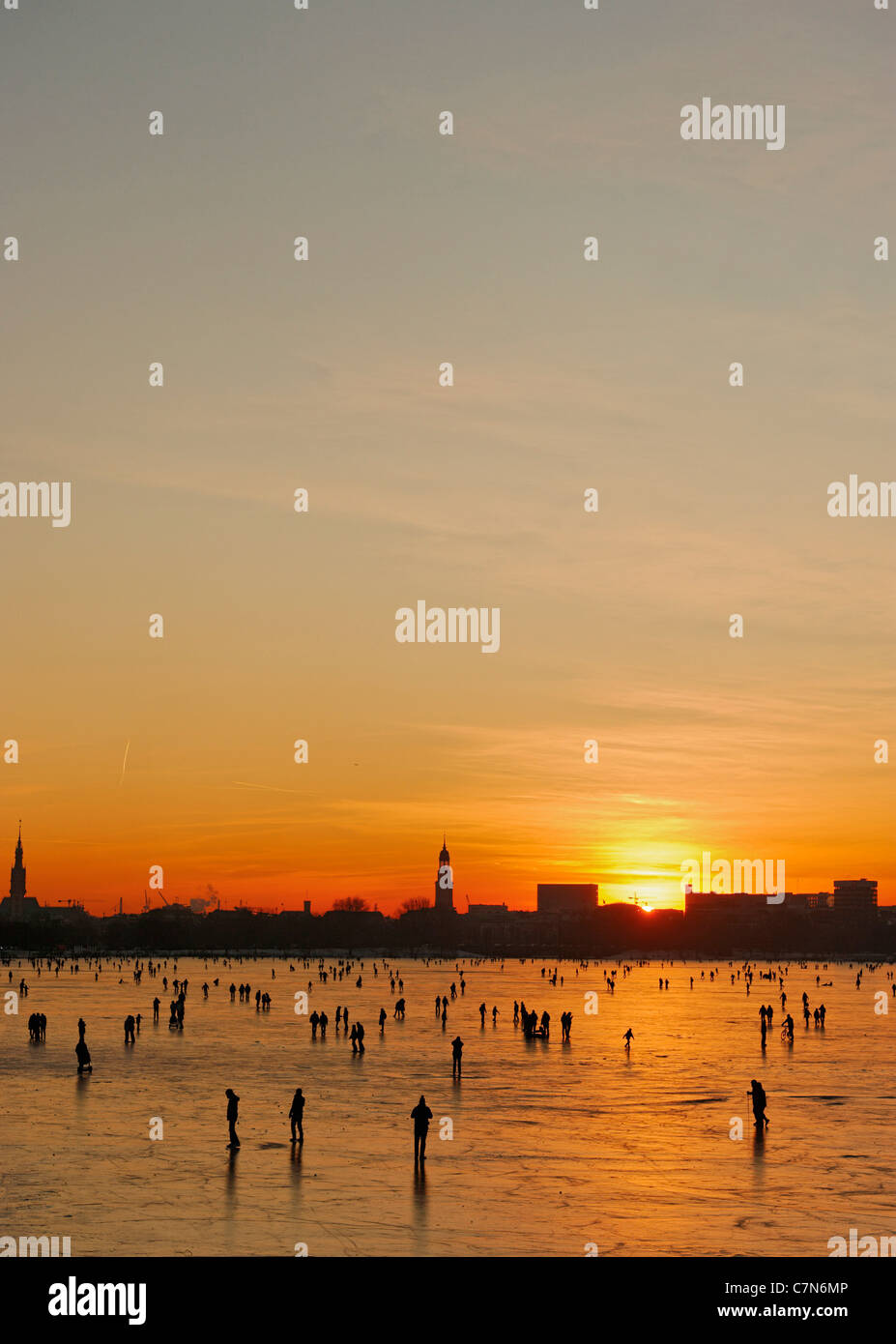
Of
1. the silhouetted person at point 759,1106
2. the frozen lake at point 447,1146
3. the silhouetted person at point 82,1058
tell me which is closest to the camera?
the frozen lake at point 447,1146

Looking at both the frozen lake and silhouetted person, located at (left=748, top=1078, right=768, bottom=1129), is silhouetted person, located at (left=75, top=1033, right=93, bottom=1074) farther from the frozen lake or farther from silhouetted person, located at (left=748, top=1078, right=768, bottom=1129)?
silhouetted person, located at (left=748, top=1078, right=768, bottom=1129)

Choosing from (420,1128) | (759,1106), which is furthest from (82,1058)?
(759,1106)

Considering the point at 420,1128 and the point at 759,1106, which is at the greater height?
the point at 420,1128

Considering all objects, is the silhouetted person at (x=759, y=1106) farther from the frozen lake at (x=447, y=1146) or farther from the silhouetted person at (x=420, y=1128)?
the silhouetted person at (x=420, y=1128)

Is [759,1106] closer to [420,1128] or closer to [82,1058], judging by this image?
[420,1128]

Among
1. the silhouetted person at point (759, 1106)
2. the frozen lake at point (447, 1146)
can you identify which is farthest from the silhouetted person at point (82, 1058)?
the silhouetted person at point (759, 1106)

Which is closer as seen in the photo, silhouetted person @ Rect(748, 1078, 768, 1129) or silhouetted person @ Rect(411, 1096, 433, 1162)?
silhouetted person @ Rect(411, 1096, 433, 1162)

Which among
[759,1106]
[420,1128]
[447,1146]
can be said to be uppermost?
[420,1128]

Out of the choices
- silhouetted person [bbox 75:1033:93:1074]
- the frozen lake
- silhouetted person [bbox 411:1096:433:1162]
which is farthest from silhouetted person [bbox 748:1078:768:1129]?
silhouetted person [bbox 75:1033:93:1074]

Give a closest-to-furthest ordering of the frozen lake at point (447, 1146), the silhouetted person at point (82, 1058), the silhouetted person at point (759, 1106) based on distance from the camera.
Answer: the frozen lake at point (447, 1146), the silhouetted person at point (759, 1106), the silhouetted person at point (82, 1058)
